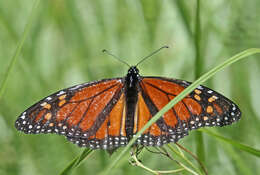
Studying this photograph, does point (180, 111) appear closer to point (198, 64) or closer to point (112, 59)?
point (198, 64)

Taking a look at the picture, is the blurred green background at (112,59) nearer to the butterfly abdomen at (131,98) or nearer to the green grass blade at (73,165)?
the butterfly abdomen at (131,98)

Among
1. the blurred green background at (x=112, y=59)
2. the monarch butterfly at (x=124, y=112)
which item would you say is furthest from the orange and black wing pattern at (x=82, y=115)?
the blurred green background at (x=112, y=59)

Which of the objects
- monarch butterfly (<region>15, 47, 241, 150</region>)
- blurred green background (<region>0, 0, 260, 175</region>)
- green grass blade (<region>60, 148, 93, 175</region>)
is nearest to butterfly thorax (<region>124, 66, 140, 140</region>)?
monarch butterfly (<region>15, 47, 241, 150</region>)

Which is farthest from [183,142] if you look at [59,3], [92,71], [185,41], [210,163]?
[59,3]

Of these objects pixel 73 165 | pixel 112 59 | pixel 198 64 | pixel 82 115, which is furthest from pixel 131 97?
pixel 112 59

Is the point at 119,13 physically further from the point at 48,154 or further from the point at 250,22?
the point at 48,154

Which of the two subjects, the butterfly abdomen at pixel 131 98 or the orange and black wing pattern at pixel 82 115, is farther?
the butterfly abdomen at pixel 131 98

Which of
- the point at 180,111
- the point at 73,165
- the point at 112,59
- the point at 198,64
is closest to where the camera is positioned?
the point at 73,165
